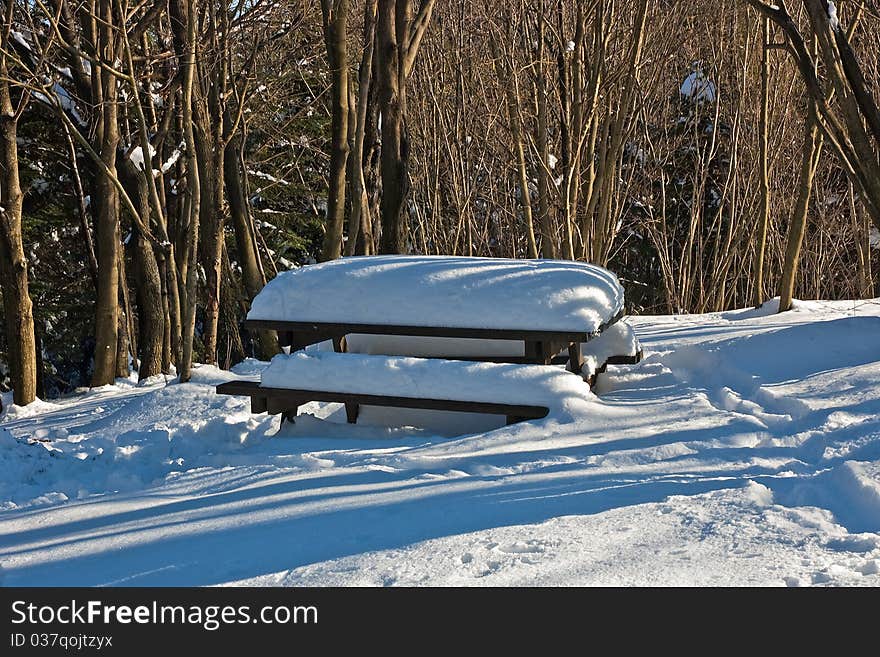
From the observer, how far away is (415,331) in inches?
229

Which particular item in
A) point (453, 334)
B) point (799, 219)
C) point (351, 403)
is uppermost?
point (799, 219)

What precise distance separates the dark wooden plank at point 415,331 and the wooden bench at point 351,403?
439 mm

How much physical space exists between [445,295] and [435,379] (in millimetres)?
578

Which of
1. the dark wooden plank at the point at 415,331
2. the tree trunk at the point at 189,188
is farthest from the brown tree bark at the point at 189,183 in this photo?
the dark wooden plank at the point at 415,331

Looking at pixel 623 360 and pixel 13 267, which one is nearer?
pixel 623 360

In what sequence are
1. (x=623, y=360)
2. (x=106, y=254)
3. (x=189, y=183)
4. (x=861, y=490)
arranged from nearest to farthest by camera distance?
(x=861, y=490) < (x=623, y=360) < (x=189, y=183) < (x=106, y=254)

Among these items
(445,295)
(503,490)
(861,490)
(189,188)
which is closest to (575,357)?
(445,295)

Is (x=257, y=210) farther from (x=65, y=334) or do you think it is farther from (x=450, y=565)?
(x=450, y=565)

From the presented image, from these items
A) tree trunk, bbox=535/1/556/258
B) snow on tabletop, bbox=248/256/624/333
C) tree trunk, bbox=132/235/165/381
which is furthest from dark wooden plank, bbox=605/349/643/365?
tree trunk, bbox=132/235/165/381

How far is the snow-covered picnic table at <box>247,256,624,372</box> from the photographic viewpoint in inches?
223

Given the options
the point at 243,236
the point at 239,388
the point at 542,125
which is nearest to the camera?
the point at 239,388

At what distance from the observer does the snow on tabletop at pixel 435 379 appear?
5.51m

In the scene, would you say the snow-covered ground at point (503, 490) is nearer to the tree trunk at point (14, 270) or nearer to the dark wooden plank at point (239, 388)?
the dark wooden plank at point (239, 388)

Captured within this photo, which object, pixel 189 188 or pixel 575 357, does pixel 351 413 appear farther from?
pixel 189 188
